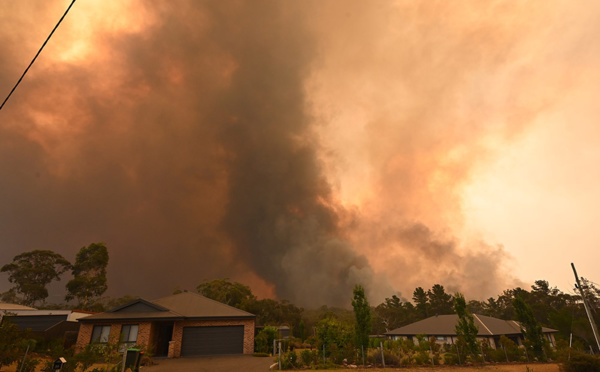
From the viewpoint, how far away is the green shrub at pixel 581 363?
689 inches

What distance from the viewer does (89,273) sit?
77.9 meters

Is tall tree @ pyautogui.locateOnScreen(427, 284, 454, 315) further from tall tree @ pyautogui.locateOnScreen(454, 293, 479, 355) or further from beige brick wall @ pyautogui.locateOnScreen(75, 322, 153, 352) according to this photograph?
beige brick wall @ pyautogui.locateOnScreen(75, 322, 153, 352)

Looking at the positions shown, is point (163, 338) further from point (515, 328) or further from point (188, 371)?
point (515, 328)

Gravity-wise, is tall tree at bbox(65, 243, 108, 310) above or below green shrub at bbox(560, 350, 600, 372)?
above

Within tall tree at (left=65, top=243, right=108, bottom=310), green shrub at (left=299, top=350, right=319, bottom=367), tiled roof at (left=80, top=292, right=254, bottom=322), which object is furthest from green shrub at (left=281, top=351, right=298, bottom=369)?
tall tree at (left=65, top=243, right=108, bottom=310)

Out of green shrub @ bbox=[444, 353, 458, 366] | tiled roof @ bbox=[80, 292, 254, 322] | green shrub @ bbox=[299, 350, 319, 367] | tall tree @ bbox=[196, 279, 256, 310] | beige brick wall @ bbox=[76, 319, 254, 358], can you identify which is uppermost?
tall tree @ bbox=[196, 279, 256, 310]

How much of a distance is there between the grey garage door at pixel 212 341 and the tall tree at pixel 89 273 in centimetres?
6390

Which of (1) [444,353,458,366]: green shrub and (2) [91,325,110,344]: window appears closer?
(1) [444,353,458,366]: green shrub

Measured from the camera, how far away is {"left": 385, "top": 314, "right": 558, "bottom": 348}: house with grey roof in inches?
1471

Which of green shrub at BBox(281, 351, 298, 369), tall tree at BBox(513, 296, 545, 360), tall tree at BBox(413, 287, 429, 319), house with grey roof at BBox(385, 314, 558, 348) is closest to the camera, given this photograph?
green shrub at BBox(281, 351, 298, 369)

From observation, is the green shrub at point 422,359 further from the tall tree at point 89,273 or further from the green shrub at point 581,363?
the tall tree at point 89,273

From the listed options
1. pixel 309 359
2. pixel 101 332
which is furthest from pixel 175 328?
pixel 309 359

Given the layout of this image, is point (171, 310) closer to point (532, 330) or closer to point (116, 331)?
point (116, 331)

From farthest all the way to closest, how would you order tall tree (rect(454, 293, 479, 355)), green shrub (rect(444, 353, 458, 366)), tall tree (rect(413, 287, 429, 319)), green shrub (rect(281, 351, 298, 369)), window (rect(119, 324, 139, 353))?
tall tree (rect(413, 287, 429, 319)), window (rect(119, 324, 139, 353)), tall tree (rect(454, 293, 479, 355)), green shrub (rect(444, 353, 458, 366)), green shrub (rect(281, 351, 298, 369))
